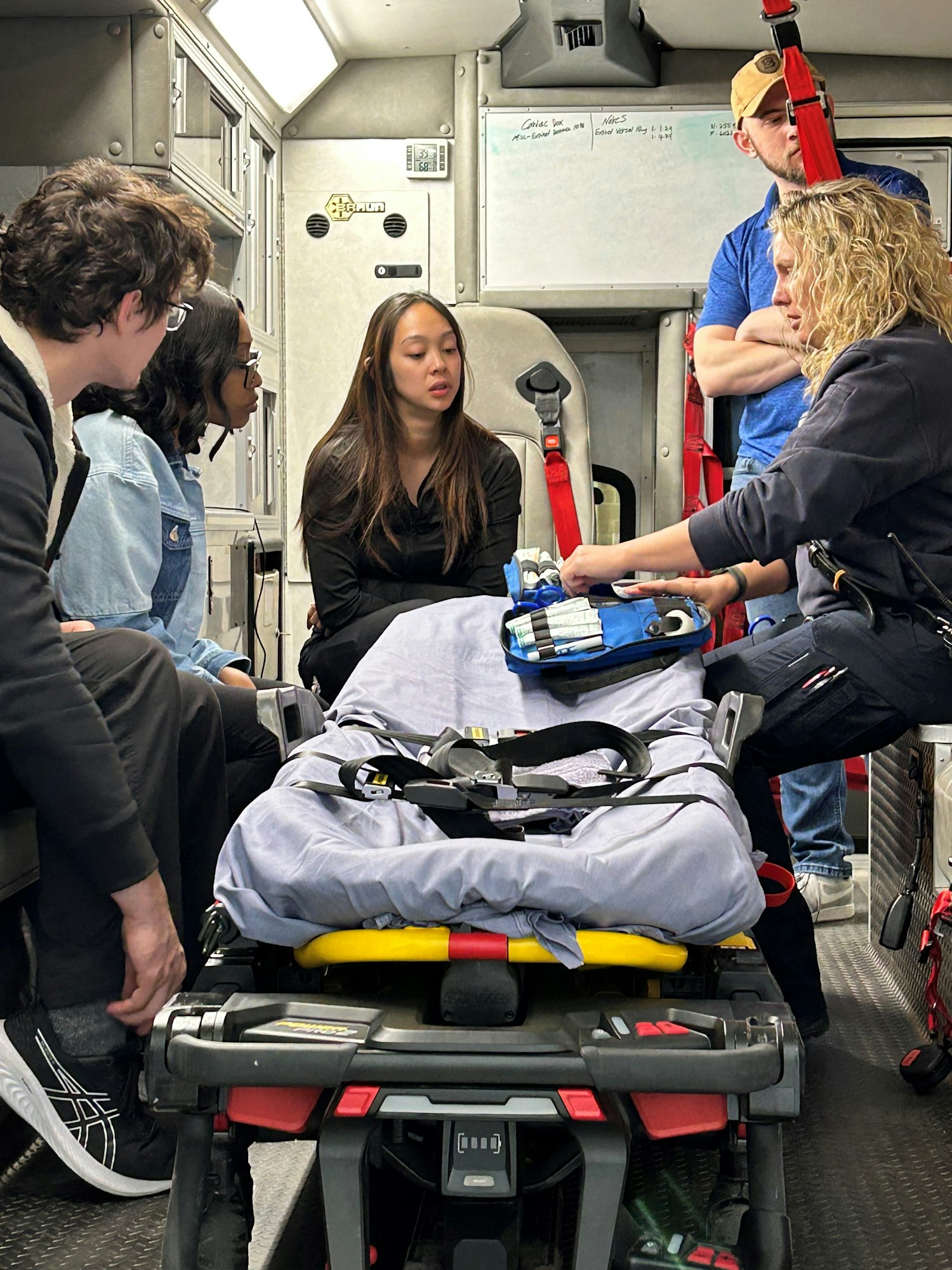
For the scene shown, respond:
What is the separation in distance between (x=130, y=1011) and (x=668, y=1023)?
0.85 m

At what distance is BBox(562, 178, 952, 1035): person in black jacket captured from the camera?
7.14 feet

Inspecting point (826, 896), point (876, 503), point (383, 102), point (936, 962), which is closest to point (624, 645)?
point (876, 503)


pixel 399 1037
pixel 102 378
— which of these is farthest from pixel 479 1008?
pixel 102 378

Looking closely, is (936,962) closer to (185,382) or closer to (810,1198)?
(810,1198)

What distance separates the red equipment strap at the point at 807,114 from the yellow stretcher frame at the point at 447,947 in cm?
223

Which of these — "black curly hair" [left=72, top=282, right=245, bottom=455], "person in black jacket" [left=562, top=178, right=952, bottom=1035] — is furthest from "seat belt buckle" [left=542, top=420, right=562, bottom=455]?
"person in black jacket" [left=562, top=178, right=952, bottom=1035]

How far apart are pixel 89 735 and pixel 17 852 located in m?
0.32

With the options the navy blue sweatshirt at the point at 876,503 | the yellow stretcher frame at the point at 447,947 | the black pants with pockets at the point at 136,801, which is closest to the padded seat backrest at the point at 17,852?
the black pants with pockets at the point at 136,801

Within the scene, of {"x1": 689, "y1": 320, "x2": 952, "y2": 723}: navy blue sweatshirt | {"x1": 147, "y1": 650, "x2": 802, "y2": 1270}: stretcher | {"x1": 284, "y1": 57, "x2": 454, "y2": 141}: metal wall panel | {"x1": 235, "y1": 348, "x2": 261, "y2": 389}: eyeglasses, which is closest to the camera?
{"x1": 147, "y1": 650, "x2": 802, "y2": 1270}: stretcher

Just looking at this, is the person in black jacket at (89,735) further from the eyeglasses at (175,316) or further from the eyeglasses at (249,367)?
the eyeglasses at (249,367)

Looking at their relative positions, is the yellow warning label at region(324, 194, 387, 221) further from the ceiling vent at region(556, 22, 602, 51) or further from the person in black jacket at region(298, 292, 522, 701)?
the person in black jacket at region(298, 292, 522, 701)

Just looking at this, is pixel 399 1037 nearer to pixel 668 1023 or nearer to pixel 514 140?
pixel 668 1023

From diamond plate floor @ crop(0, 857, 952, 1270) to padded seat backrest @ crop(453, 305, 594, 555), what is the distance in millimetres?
2611

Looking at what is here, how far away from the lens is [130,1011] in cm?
184
